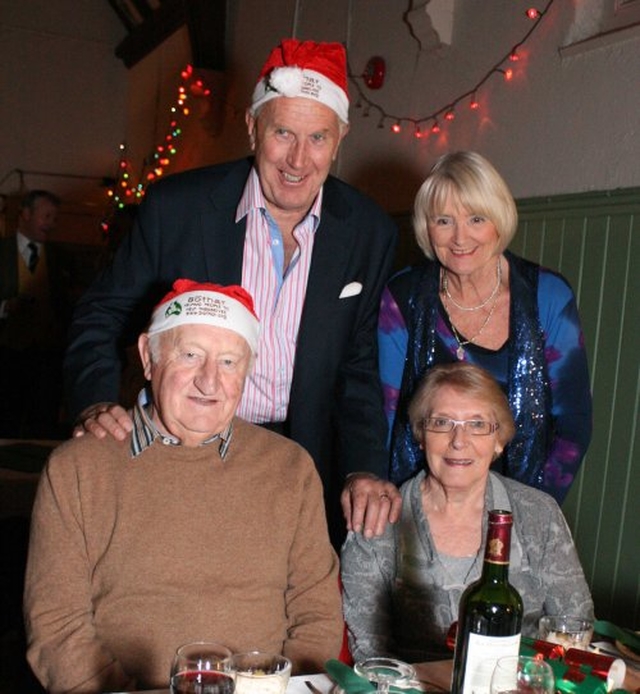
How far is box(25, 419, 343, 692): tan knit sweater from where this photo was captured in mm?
1736

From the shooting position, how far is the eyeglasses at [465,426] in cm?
223

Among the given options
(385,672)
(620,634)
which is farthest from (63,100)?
(385,672)

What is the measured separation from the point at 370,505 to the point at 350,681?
726 mm

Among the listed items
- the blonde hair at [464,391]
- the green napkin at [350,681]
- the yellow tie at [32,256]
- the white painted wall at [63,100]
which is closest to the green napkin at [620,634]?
the green napkin at [350,681]

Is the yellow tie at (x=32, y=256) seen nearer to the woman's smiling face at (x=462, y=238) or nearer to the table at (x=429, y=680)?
the woman's smiling face at (x=462, y=238)

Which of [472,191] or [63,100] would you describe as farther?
[63,100]

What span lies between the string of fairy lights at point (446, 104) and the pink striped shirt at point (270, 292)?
1.51m

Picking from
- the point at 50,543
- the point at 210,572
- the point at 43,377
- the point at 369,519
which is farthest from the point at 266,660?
the point at 43,377

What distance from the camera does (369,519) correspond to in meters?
2.07

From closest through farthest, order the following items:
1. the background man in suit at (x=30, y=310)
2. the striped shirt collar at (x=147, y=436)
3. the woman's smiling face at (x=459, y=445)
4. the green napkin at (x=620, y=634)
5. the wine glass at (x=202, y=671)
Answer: the wine glass at (x=202, y=671)
the green napkin at (x=620, y=634)
the striped shirt collar at (x=147, y=436)
the woman's smiling face at (x=459, y=445)
the background man in suit at (x=30, y=310)

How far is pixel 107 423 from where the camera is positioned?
1.88 meters

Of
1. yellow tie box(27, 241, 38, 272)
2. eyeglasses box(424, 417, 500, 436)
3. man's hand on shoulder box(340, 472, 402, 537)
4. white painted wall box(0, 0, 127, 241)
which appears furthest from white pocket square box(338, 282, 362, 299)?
white painted wall box(0, 0, 127, 241)

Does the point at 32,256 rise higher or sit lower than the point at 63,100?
lower

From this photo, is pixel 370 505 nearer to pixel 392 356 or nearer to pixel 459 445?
pixel 459 445
